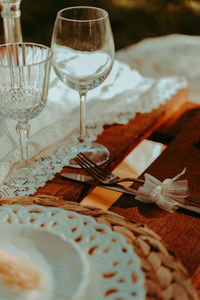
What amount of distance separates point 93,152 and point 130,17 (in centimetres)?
154

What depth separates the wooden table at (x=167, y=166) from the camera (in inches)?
21.2

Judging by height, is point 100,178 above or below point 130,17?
above

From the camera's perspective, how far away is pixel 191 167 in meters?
0.70

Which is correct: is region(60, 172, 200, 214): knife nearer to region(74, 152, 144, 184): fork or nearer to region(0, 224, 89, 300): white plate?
region(74, 152, 144, 184): fork

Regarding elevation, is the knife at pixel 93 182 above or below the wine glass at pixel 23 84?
below

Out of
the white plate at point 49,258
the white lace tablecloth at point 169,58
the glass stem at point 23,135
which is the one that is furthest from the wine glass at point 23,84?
the white lace tablecloth at point 169,58

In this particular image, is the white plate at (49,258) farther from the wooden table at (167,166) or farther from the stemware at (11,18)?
the stemware at (11,18)

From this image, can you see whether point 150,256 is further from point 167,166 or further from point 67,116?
point 67,116

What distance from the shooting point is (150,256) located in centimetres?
44

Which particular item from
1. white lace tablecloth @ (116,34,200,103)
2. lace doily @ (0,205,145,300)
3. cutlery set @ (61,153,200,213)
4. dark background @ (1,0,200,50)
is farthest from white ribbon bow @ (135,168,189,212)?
dark background @ (1,0,200,50)

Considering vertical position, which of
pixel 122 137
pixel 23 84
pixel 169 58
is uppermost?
pixel 23 84

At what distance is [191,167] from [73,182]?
0.19 meters

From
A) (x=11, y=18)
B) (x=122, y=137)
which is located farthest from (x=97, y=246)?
(x=11, y=18)

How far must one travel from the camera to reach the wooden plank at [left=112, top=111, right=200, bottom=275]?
1.71 feet
